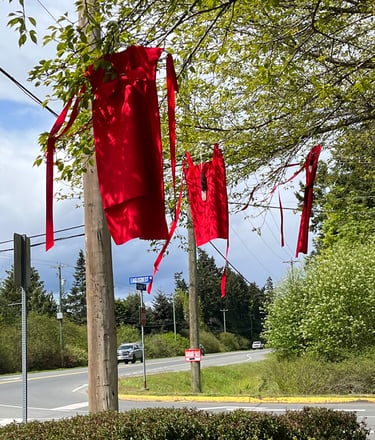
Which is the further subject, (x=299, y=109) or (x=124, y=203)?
(x=299, y=109)

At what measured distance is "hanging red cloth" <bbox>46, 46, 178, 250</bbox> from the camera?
385cm

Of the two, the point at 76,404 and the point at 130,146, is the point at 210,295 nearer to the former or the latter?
the point at 76,404

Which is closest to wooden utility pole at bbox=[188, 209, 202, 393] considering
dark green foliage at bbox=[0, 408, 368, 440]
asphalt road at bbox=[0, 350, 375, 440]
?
asphalt road at bbox=[0, 350, 375, 440]

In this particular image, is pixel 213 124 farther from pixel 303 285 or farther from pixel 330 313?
pixel 303 285

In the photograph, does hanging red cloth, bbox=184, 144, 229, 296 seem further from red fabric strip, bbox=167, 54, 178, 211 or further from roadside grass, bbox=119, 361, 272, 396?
roadside grass, bbox=119, 361, 272, 396

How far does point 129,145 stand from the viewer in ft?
13.1

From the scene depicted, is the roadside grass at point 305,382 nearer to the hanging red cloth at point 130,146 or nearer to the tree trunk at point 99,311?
the tree trunk at point 99,311

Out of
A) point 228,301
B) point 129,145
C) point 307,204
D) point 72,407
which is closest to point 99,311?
point 129,145

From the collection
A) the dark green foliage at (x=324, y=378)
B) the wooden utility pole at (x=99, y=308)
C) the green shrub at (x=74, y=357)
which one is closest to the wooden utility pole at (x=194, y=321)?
the dark green foliage at (x=324, y=378)

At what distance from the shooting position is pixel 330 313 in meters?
21.4

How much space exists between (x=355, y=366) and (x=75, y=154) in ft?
48.4

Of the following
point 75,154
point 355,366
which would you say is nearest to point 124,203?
point 75,154

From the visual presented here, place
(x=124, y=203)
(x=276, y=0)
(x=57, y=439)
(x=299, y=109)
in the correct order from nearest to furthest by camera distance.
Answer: (x=124, y=203)
(x=276, y=0)
(x=57, y=439)
(x=299, y=109)

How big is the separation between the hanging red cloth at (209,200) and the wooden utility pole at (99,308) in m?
1.42
